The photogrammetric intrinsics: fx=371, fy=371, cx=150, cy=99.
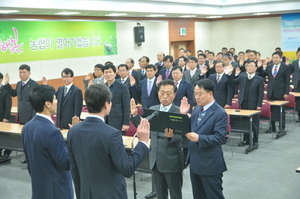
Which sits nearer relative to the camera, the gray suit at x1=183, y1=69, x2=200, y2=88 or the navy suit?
the navy suit

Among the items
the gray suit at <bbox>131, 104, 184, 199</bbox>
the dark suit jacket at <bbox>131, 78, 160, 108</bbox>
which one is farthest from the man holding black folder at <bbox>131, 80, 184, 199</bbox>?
the dark suit jacket at <bbox>131, 78, 160, 108</bbox>

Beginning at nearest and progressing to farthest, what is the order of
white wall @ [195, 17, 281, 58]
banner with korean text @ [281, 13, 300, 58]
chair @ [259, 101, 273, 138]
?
chair @ [259, 101, 273, 138] < banner with korean text @ [281, 13, 300, 58] < white wall @ [195, 17, 281, 58]

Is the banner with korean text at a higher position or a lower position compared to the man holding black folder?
higher

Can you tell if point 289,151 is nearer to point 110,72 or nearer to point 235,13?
point 110,72

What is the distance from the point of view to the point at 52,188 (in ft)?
9.86

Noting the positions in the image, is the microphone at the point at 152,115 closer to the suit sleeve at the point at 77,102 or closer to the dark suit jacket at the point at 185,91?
the suit sleeve at the point at 77,102

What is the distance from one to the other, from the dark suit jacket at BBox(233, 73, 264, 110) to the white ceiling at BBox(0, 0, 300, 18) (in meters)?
4.94

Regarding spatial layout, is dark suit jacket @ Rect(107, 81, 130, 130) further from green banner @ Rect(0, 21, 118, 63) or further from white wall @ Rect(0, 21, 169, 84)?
green banner @ Rect(0, 21, 118, 63)

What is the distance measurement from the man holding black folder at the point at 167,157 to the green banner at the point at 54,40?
25.2 ft

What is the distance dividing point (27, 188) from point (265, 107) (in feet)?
15.9

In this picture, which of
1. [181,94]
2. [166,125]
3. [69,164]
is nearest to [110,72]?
[181,94]

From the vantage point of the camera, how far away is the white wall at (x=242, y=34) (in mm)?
17531

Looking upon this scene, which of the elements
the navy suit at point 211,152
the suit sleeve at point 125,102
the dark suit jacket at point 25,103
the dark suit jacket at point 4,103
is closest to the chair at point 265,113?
the suit sleeve at point 125,102

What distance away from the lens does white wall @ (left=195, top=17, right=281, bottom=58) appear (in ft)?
57.5
